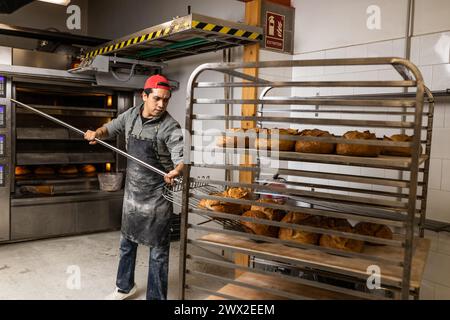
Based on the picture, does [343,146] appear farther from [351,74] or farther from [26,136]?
[26,136]

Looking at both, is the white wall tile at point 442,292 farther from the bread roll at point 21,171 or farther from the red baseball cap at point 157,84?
the bread roll at point 21,171

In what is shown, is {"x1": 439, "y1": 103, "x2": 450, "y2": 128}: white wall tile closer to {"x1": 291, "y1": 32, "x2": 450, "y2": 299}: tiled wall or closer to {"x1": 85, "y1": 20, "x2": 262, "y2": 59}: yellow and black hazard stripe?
{"x1": 291, "y1": 32, "x2": 450, "y2": 299}: tiled wall

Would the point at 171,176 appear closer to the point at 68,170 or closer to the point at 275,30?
the point at 275,30

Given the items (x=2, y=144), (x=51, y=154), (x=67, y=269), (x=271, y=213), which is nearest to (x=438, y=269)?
(x=271, y=213)

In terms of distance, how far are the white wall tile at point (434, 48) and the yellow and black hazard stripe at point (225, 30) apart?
1402 millimetres

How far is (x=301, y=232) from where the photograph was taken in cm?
171

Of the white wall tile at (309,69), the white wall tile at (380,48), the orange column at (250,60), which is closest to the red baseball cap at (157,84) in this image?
the orange column at (250,60)

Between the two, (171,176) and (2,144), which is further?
(2,144)

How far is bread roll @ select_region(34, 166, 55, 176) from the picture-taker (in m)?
5.08

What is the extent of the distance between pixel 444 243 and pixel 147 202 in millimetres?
2091

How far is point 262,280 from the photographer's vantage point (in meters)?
1.86

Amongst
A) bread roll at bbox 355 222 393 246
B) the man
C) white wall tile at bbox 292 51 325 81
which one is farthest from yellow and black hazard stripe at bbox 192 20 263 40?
bread roll at bbox 355 222 393 246

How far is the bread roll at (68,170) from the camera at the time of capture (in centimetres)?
524

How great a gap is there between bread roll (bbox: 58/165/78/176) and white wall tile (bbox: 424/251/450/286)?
418cm
